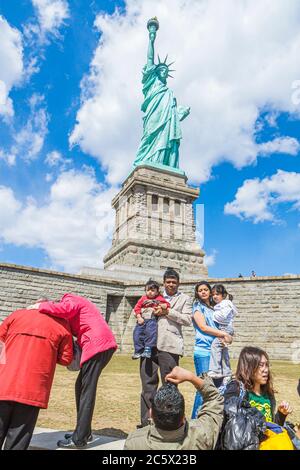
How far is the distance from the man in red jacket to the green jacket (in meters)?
0.97

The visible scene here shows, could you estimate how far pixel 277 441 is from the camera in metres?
2.28

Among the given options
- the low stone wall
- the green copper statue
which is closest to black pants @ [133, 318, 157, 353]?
the low stone wall

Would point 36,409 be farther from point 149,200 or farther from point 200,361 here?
point 149,200

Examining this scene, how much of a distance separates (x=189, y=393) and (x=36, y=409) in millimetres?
4316

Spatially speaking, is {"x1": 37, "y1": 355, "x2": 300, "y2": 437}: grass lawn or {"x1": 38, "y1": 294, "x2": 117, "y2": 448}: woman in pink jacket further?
{"x1": 37, "y1": 355, "x2": 300, "y2": 437}: grass lawn

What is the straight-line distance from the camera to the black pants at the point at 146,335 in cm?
421

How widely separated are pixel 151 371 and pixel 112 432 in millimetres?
847

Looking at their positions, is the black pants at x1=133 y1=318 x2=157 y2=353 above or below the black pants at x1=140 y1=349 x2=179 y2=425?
above

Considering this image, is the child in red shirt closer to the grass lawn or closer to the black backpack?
the grass lawn

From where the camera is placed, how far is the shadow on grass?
3.97 m

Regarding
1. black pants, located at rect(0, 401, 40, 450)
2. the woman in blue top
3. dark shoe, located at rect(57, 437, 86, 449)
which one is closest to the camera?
black pants, located at rect(0, 401, 40, 450)

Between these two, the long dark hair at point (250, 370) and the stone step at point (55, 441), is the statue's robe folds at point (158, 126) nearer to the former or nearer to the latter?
the stone step at point (55, 441)

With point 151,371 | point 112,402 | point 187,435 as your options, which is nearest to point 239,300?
point 112,402

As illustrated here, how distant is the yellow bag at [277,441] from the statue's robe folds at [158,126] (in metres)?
24.5
